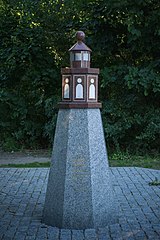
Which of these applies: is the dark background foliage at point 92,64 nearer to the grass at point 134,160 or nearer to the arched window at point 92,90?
the grass at point 134,160

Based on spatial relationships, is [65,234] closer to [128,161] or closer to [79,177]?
[79,177]

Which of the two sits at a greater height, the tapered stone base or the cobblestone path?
the tapered stone base

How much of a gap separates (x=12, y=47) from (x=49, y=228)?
9111 millimetres

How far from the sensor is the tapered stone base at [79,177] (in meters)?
5.79

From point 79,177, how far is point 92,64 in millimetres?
8666

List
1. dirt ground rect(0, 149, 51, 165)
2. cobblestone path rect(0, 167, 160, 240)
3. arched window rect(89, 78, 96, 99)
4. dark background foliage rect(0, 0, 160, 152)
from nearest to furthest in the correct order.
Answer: cobblestone path rect(0, 167, 160, 240), arched window rect(89, 78, 96, 99), dark background foliage rect(0, 0, 160, 152), dirt ground rect(0, 149, 51, 165)

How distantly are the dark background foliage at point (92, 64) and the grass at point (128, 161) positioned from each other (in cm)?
40

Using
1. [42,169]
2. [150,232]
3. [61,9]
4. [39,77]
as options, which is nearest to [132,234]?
[150,232]

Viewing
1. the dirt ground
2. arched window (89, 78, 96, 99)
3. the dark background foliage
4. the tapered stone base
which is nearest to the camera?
the tapered stone base

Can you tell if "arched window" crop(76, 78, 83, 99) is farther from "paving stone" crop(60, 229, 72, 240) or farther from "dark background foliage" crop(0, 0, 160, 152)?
"dark background foliage" crop(0, 0, 160, 152)

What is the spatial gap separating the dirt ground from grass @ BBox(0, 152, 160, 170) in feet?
2.78

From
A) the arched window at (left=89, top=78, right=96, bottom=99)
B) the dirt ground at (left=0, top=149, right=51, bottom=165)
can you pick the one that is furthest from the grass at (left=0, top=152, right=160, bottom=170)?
the arched window at (left=89, top=78, right=96, bottom=99)

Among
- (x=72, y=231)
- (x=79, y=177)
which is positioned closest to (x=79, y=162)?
(x=79, y=177)

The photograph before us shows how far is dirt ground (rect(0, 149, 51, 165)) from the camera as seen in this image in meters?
12.4
